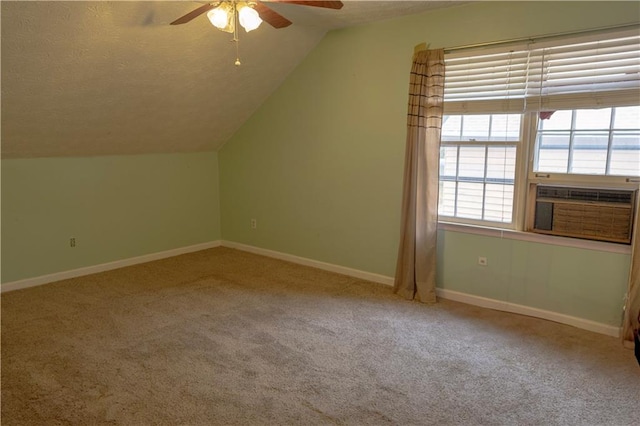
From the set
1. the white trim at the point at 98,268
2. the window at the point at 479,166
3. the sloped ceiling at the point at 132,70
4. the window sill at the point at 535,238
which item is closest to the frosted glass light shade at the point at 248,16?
the sloped ceiling at the point at 132,70

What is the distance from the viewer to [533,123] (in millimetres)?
3367

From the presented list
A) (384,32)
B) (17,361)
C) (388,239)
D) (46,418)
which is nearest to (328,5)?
(384,32)

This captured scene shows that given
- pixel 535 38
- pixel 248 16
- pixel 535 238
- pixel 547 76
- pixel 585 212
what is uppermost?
pixel 535 38

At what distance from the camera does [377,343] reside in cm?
308

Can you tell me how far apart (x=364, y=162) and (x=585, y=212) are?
1.89 metres

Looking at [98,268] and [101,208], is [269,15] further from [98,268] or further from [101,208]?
[98,268]

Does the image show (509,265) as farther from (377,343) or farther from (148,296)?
(148,296)

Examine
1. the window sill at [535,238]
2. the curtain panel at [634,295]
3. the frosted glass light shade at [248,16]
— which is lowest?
the curtain panel at [634,295]

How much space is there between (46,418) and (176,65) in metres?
2.77

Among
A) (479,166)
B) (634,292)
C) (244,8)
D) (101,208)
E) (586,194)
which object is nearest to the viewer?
(244,8)

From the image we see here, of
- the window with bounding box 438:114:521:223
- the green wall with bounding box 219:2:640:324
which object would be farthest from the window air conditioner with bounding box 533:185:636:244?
the window with bounding box 438:114:521:223

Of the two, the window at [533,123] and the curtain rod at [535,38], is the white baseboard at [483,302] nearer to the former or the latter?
the window at [533,123]

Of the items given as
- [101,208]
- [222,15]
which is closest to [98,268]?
[101,208]

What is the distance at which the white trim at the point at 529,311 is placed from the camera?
320 cm
